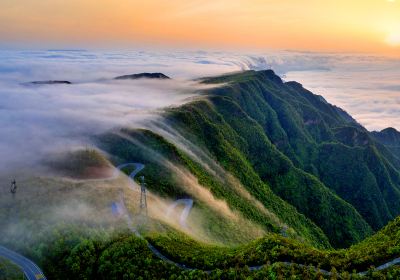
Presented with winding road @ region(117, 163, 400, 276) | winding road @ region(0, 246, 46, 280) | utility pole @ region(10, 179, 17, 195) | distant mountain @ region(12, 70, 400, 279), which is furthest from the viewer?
utility pole @ region(10, 179, 17, 195)

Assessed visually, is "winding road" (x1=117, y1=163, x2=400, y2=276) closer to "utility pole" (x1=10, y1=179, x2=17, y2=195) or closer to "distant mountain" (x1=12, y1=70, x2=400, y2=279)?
"distant mountain" (x1=12, y1=70, x2=400, y2=279)

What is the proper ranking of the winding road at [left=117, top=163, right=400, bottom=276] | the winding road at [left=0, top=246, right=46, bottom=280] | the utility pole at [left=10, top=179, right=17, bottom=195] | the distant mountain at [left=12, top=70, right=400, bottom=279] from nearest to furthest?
the winding road at [left=117, top=163, right=400, bottom=276] → the winding road at [left=0, top=246, right=46, bottom=280] → the distant mountain at [left=12, top=70, right=400, bottom=279] → the utility pole at [left=10, top=179, right=17, bottom=195]

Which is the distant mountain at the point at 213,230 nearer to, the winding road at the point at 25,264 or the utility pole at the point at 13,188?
the winding road at the point at 25,264

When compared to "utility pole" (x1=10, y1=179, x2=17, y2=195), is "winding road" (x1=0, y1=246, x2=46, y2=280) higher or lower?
lower

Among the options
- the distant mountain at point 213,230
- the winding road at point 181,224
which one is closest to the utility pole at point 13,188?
the distant mountain at point 213,230

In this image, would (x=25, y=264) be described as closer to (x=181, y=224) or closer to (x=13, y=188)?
(x=13, y=188)

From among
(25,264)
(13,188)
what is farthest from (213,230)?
(25,264)

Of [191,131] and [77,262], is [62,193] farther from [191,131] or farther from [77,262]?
[191,131]

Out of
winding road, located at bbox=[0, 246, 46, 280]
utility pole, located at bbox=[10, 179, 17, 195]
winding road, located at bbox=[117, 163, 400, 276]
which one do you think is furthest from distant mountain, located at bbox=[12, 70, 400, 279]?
utility pole, located at bbox=[10, 179, 17, 195]
